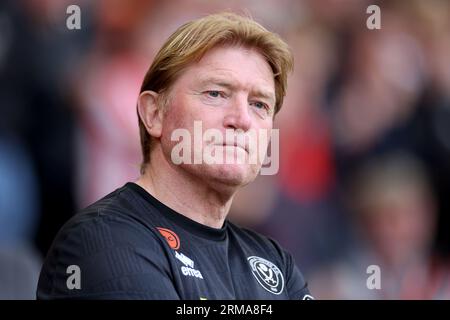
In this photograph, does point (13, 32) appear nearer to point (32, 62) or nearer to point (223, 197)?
point (32, 62)

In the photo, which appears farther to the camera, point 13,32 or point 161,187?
point 13,32

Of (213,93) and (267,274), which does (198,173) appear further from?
(267,274)

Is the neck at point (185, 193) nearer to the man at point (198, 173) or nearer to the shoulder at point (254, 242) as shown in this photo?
the man at point (198, 173)

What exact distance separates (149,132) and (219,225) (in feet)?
1.23

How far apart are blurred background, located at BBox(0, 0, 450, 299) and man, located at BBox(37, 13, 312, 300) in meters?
1.06

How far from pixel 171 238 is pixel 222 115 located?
0.41 meters

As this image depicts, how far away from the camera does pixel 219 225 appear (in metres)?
2.60

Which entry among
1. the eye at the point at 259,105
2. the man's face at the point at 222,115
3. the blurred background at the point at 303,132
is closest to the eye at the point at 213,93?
the man's face at the point at 222,115

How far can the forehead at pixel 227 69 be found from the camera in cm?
252

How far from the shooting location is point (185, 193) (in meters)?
2.52

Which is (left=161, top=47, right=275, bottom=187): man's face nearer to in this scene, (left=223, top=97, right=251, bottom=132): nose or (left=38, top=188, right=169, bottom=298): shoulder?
(left=223, top=97, right=251, bottom=132): nose
